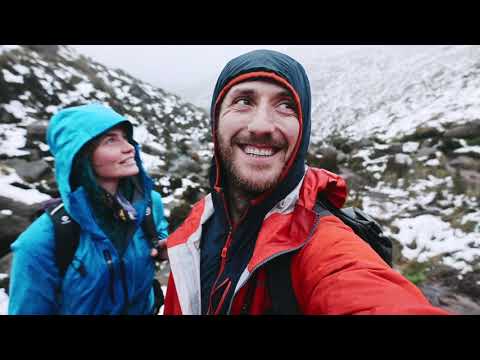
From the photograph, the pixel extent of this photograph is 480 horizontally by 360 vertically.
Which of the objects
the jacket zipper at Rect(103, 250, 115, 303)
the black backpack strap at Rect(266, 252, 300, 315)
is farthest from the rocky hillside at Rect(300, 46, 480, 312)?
the jacket zipper at Rect(103, 250, 115, 303)

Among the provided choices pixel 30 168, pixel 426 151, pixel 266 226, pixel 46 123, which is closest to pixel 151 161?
pixel 46 123

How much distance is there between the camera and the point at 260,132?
3.05 ft

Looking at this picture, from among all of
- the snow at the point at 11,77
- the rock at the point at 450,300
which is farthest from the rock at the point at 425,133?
the snow at the point at 11,77

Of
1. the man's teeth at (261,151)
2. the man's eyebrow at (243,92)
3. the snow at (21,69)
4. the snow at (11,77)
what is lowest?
the man's teeth at (261,151)

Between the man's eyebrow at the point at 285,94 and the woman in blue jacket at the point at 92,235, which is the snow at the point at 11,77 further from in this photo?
the man's eyebrow at the point at 285,94

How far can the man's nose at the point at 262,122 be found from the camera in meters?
0.92

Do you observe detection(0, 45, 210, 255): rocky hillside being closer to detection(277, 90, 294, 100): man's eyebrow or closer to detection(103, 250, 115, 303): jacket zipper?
detection(103, 250, 115, 303): jacket zipper

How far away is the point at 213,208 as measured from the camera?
117 cm

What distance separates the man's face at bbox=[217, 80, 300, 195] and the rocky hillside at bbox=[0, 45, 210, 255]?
1848mm

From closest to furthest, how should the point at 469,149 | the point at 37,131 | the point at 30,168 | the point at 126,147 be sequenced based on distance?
the point at 126,147
the point at 30,168
the point at 37,131
the point at 469,149

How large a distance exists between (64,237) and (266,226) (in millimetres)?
832

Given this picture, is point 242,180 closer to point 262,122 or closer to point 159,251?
point 262,122

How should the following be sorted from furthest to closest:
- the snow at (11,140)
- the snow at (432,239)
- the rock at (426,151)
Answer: the rock at (426,151), the snow at (11,140), the snow at (432,239)
